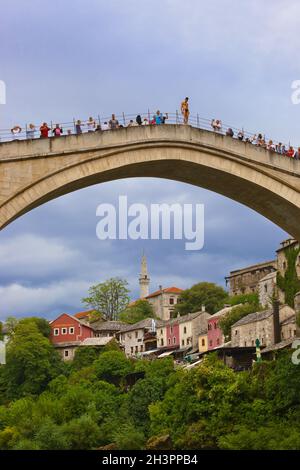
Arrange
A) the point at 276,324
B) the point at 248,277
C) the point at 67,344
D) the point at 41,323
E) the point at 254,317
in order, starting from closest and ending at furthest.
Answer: the point at 276,324 < the point at 254,317 < the point at 41,323 < the point at 67,344 < the point at 248,277

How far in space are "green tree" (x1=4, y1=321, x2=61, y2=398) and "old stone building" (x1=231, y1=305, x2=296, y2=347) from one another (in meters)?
15.3

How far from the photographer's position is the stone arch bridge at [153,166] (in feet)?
74.2

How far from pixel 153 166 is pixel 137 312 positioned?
7023cm

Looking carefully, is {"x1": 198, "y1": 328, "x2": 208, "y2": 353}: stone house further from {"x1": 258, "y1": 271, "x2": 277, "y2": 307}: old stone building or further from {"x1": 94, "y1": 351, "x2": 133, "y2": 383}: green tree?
{"x1": 94, "y1": 351, "x2": 133, "y2": 383}: green tree

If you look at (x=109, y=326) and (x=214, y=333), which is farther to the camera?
(x=109, y=326)

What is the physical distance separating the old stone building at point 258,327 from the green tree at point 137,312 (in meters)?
31.6

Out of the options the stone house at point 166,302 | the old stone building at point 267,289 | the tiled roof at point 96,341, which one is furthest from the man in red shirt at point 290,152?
the stone house at point 166,302

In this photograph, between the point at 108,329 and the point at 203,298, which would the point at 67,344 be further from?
the point at 203,298

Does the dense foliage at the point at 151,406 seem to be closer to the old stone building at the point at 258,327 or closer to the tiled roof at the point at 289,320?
the old stone building at the point at 258,327

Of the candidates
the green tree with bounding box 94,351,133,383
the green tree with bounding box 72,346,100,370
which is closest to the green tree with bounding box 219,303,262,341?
the green tree with bounding box 94,351,133,383

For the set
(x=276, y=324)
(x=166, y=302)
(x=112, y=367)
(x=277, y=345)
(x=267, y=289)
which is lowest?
(x=112, y=367)

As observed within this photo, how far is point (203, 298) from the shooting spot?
84.5 m

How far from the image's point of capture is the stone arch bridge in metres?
22.6

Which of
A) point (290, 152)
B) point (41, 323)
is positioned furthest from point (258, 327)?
point (290, 152)
